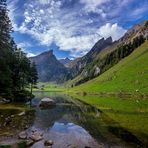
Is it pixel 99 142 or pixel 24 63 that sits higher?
pixel 24 63

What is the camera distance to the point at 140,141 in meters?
25.5

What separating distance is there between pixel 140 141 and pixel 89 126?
11.0 metres

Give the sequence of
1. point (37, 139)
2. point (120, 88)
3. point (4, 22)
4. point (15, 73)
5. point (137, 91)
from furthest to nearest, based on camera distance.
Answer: point (120, 88) → point (137, 91) → point (15, 73) → point (4, 22) → point (37, 139)

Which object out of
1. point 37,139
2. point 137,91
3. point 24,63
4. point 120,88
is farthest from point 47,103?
point 120,88

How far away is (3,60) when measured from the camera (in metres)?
65.8

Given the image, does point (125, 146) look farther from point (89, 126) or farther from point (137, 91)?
point (137, 91)

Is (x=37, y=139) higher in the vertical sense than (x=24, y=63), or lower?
lower

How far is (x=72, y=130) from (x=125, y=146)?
33.7 ft

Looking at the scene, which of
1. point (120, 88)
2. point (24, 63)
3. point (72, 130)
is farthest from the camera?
point (120, 88)

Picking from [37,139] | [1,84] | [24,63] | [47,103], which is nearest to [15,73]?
[24,63]

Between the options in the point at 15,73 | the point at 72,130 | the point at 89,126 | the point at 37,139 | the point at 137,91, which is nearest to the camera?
the point at 37,139

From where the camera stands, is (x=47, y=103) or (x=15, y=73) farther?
(x=15, y=73)

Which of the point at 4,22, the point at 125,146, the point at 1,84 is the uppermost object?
the point at 4,22

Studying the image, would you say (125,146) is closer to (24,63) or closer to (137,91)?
(24,63)
